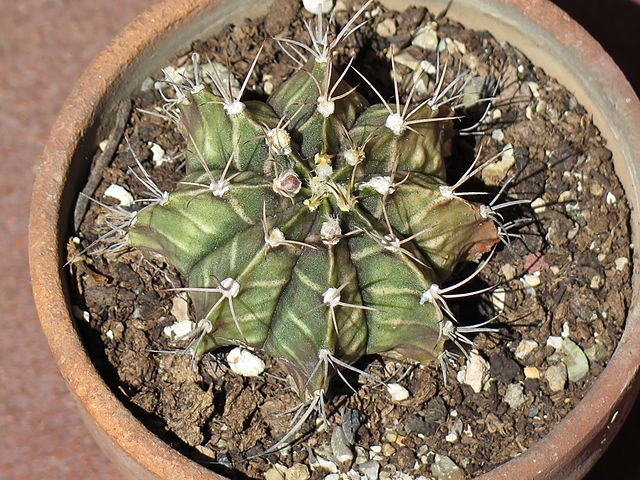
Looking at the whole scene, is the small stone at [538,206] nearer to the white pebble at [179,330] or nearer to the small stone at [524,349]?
the small stone at [524,349]

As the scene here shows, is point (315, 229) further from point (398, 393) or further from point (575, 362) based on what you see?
point (575, 362)

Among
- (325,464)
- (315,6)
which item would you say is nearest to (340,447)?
(325,464)

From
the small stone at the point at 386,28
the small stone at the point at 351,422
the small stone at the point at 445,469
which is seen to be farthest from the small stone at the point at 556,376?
the small stone at the point at 386,28

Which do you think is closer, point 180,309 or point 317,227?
point 317,227

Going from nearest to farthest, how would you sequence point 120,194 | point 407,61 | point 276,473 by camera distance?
point 276,473 → point 120,194 → point 407,61

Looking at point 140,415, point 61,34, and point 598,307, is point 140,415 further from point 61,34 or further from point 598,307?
point 61,34

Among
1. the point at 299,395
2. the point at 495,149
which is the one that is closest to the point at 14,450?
the point at 299,395
